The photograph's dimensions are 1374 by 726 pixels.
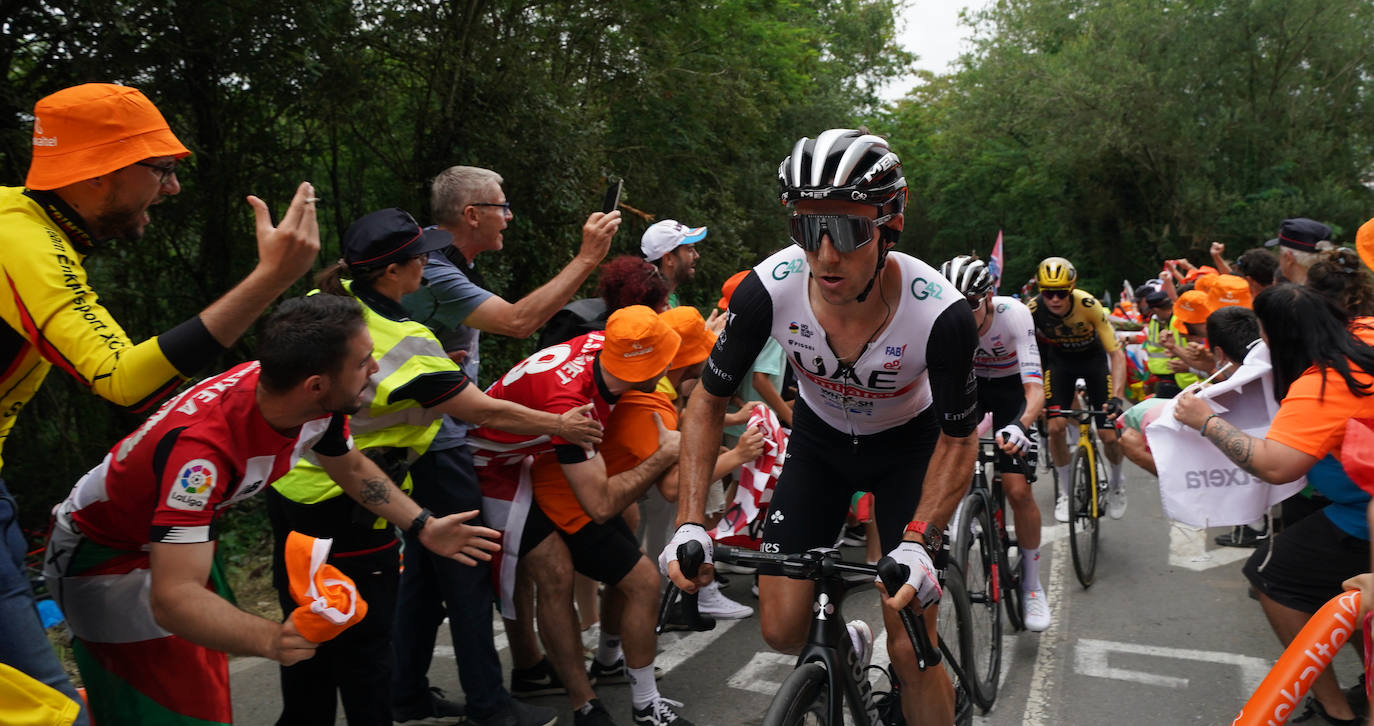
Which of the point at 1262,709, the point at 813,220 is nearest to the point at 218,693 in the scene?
the point at 813,220

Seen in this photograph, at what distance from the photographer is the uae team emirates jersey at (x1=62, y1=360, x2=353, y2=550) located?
243 centimetres

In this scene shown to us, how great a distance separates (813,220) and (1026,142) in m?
41.8

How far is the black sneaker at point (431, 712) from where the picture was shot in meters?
4.49

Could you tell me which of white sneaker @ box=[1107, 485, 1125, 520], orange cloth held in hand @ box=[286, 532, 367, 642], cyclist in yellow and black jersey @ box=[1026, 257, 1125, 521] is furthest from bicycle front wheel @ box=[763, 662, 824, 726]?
white sneaker @ box=[1107, 485, 1125, 520]

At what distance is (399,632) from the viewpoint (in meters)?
4.45

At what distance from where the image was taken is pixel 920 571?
2.68 metres

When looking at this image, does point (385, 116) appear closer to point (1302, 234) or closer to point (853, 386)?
point (1302, 234)

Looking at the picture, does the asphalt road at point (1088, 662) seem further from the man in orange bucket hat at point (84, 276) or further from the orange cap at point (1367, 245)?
the man in orange bucket hat at point (84, 276)

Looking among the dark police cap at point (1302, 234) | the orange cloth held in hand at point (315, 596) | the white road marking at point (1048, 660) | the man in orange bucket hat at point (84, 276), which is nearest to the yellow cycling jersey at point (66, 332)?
the man in orange bucket hat at point (84, 276)

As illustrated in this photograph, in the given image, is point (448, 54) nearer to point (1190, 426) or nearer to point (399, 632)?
point (399, 632)

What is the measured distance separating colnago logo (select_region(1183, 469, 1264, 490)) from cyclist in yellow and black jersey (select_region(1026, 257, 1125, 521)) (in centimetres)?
390

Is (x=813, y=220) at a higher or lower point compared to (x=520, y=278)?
higher

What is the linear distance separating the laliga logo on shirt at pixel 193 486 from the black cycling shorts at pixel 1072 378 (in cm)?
739

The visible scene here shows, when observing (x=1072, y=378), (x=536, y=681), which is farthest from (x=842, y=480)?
(x=1072, y=378)
